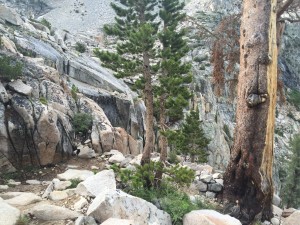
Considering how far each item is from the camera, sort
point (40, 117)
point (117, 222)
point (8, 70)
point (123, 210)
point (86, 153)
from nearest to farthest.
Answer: point (117, 222) → point (123, 210) → point (40, 117) → point (8, 70) → point (86, 153)

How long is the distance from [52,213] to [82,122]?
8.28 metres

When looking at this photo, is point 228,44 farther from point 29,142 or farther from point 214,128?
point 214,128

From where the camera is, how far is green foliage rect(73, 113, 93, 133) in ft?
45.0

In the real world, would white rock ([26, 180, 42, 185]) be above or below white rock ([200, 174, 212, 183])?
below

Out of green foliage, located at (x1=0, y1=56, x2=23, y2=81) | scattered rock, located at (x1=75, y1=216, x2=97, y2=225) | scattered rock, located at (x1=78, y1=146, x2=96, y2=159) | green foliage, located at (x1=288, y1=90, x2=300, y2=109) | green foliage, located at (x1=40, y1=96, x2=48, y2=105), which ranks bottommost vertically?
scattered rock, located at (x1=75, y1=216, x2=97, y2=225)

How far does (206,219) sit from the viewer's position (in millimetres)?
6051

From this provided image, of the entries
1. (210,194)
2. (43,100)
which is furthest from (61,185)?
(43,100)

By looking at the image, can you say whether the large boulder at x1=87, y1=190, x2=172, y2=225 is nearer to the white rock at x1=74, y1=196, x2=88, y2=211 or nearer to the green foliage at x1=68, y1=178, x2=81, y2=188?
the white rock at x1=74, y1=196, x2=88, y2=211

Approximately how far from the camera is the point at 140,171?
296 inches

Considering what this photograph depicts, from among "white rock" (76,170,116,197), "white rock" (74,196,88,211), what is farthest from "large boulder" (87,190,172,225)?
"white rock" (76,170,116,197)

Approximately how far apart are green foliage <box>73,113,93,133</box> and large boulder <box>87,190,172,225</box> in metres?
8.05

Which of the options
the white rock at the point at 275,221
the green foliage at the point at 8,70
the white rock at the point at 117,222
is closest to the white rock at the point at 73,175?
the white rock at the point at 117,222

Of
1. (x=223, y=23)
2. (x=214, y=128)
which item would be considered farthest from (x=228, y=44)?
(x=214, y=128)

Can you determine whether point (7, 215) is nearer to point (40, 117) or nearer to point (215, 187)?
point (215, 187)
